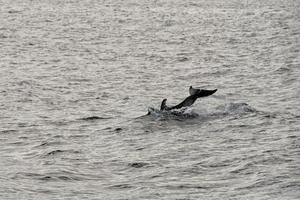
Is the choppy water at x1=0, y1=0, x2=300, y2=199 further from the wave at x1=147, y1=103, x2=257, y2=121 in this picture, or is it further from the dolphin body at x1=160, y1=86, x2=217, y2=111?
the dolphin body at x1=160, y1=86, x2=217, y2=111

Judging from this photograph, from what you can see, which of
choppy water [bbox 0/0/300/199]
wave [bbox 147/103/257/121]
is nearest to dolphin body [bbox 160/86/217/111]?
wave [bbox 147/103/257/121]

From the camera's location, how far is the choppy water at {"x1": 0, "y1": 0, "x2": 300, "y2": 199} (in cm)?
1936

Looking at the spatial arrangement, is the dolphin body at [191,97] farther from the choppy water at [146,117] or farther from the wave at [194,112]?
the choppy water at [146,117]

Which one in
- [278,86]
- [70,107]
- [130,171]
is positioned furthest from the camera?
[278,86]

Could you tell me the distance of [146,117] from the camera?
2783 centimetres

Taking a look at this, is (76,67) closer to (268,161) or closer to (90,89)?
(90,89)

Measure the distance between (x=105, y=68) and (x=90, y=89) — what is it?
7.61 meters

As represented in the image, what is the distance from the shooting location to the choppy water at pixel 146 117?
19359 millimetres

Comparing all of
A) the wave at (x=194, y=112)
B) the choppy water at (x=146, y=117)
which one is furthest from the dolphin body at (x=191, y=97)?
the choppy water at (x=146, y=117)

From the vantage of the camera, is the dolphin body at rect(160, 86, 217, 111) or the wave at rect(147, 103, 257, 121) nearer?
the dolphin body at rect(160, 86, 217, 111)

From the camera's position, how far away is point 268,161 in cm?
2105

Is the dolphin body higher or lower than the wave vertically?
higher

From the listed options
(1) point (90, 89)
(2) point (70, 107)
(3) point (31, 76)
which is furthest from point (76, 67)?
(2) point (70, 107)

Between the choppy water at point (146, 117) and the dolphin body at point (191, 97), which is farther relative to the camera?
the dolphin body at point (191, 97)
